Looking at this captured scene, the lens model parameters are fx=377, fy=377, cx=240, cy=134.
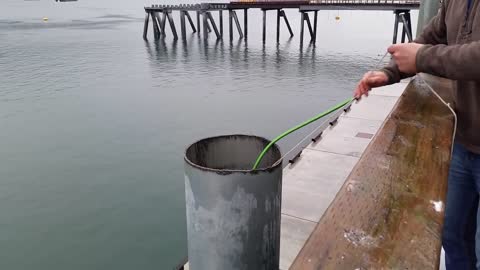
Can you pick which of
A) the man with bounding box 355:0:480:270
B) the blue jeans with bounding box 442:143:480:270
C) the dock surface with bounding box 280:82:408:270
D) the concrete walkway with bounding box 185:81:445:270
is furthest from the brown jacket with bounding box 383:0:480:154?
the dock surface with bounding box 280:82:408:270

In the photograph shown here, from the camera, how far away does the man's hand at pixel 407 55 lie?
1846 millimetres

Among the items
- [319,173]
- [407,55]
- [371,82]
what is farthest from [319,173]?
[407,55]

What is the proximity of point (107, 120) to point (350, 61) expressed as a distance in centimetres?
2179

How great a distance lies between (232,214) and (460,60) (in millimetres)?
1361

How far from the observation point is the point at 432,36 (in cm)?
249

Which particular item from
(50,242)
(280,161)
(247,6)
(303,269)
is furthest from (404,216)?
(247,6)

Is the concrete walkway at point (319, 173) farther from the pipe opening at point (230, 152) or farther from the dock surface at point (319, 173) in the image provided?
the pipe opening at point (230, 152)

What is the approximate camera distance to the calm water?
322 inches

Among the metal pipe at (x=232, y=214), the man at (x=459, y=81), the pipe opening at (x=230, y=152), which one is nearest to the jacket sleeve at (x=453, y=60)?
the man at (x=459, y=81)

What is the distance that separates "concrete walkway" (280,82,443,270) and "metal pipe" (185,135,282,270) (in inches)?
83.7

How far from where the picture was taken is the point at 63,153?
12523 mm

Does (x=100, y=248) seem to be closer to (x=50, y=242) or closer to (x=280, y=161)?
(x=50, y=242)

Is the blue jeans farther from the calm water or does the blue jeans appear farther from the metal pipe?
the calm water

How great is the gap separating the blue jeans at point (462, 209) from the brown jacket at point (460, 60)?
0.41 feet
